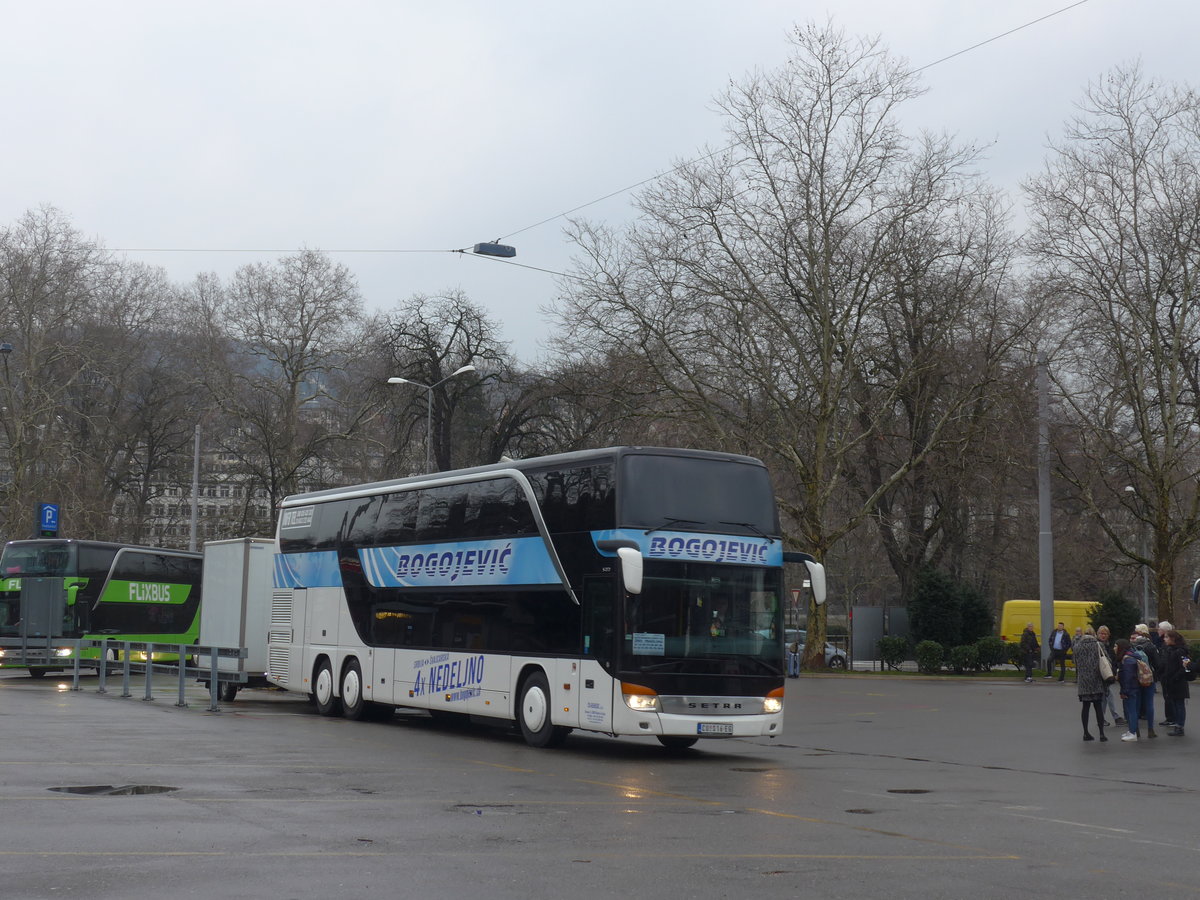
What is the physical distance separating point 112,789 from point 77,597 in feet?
84.3

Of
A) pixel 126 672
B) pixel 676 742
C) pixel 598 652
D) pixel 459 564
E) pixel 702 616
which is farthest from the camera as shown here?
pixel 126 672

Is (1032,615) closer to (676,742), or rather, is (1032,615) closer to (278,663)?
(278,663)

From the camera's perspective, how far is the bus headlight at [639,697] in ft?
56.0

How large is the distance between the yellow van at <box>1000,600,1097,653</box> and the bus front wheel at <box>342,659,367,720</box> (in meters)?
36.6

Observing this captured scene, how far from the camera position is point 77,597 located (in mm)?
36938

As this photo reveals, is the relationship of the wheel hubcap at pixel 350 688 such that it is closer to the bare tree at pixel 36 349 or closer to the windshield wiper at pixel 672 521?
the windshield wiper at pixel 672 521

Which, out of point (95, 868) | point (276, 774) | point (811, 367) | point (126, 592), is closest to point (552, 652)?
point (276, 774)

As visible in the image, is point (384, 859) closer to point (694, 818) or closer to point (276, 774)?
point (694, 818)

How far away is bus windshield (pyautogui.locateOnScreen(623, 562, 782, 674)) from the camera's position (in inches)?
680

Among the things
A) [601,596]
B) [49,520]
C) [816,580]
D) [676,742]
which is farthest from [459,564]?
[49,520]

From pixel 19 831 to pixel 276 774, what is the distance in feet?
14.5

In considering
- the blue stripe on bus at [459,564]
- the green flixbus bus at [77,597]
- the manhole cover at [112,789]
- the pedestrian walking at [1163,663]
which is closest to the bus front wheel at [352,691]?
the blue stripe on bus at [459,564]

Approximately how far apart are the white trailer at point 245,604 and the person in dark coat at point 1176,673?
1533 centimetres

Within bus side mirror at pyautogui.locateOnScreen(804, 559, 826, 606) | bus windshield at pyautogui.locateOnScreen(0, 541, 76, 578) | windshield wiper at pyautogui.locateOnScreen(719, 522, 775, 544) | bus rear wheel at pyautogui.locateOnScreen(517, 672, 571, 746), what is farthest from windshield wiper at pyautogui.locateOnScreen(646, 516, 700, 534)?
bus windshield at pyautogui.locateOnScreen(0, 541, 76, 578)
